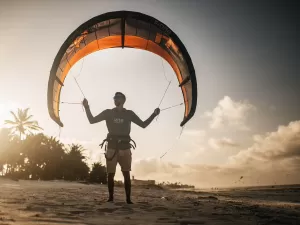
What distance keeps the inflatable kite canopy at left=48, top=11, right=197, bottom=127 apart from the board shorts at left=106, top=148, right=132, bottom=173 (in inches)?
71.7

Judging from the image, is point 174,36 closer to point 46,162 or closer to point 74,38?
point 74,38

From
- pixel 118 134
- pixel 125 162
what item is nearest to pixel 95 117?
pixel 118 134

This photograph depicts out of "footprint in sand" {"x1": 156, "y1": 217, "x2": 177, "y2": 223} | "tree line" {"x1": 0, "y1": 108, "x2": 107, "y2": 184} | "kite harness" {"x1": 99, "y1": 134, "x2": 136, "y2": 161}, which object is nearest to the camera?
"footprint in sand" {"x1": 156, "y1": 217, "x2": 177, "y2": 223}

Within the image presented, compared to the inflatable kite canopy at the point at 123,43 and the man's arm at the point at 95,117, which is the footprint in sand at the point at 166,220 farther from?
the inflatable kite canopy at the point at 123,43

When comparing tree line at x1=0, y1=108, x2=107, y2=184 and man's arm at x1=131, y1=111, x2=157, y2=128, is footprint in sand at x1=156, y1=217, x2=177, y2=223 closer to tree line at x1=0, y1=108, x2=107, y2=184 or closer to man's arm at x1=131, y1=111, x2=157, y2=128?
man's arm at x1=131, y1=111, x2=157, y2=128

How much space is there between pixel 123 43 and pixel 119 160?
13.5 ft

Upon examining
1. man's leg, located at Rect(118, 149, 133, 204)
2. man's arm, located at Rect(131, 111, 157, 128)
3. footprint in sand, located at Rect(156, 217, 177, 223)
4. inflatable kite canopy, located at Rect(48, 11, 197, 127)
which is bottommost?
footprint in sand, located at Rect(156, 217, 177, 223)

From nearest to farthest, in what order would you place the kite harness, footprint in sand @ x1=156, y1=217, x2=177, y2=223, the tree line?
footprint in sand @ x1=156, y1=217, x2=177, y2=223
the kite harness
the tree line

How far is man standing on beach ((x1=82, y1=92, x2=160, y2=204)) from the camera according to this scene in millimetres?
6223

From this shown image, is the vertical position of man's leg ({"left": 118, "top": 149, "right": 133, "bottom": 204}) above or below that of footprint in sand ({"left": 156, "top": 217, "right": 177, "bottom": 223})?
above

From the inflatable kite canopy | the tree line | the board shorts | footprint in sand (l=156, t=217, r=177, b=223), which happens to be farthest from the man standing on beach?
the tree line

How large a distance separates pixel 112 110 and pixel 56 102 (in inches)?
75.7

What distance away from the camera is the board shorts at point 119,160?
6223 millimetres

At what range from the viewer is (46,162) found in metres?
34.1
